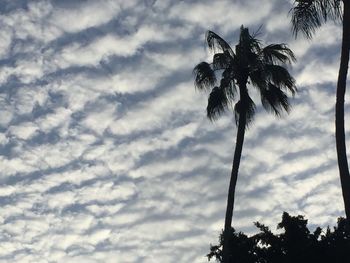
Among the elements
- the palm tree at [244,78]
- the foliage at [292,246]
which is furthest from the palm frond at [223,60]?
the foliage at [292,246]

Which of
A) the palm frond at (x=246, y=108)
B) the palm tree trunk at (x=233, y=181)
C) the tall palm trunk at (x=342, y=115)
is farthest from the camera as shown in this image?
the palm frond at (x=246, y=108)

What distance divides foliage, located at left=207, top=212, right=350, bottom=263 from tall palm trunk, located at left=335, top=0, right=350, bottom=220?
19088 mm

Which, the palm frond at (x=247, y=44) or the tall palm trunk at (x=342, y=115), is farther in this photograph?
the palm frond at (x=247, y=44)

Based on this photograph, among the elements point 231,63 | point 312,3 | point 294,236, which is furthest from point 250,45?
point 294,236

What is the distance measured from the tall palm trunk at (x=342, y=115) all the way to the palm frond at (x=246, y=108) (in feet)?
29.8

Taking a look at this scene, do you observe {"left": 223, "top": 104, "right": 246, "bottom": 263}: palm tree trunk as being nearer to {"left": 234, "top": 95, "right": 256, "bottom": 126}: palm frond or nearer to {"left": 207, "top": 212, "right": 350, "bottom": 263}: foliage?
{"left": 234, "top": 95, "right": 256, "bottom": 126}: palm frond

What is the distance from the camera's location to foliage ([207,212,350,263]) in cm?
3453

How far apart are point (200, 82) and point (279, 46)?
13.0 ft

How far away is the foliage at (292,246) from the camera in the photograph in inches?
1359

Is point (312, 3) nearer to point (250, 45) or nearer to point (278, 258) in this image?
point (250, 45)

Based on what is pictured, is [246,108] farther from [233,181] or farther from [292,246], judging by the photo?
[292,246]

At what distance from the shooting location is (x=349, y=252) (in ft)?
111

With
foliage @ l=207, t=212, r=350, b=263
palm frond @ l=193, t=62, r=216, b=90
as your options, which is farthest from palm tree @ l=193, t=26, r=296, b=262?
foliage @ l=207, t=212, r=350, b=263

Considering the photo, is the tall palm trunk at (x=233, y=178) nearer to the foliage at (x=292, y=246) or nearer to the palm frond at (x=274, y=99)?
the palm frond at (x=274, y=99)
